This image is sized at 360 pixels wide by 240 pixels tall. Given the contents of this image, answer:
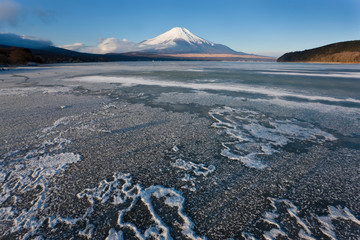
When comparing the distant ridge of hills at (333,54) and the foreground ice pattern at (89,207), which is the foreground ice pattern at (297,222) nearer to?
the foreground ice pattern at (89,207)

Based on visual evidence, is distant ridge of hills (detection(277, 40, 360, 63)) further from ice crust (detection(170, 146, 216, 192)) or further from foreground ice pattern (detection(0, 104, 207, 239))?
foreground ice pattern (detection(0, 104, 207, 239))

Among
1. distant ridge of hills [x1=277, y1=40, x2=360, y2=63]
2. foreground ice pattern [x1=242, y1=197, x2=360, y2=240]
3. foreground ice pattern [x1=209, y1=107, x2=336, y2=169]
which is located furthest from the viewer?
distant ridge of hills [x1=277, y1=40, x2=360, y2=63]

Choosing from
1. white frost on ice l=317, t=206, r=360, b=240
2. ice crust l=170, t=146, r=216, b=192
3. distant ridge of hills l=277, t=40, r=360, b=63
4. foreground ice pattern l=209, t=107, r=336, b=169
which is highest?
distant ridge of hills l=277, t=40, r=360, b=63

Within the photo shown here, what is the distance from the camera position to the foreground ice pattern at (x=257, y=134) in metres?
2.83

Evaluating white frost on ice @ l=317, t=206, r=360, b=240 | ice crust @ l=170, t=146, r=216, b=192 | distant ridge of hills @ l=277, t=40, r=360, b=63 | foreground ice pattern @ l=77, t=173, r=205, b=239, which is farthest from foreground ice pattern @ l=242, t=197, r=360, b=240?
distant ridge of hills @ l=277, t=40, r=360, b=63

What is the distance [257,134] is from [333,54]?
100599 mm

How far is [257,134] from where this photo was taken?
3.50 m

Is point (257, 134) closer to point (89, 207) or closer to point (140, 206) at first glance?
point (140, 206)

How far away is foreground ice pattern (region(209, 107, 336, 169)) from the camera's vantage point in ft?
9.29

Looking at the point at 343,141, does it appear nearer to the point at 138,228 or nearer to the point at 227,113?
the point at 227,113

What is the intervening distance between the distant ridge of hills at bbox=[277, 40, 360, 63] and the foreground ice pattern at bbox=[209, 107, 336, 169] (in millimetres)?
84977

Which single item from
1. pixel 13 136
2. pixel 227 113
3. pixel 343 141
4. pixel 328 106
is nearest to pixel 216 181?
pixel 343 141

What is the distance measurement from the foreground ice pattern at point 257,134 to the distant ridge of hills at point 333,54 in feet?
279

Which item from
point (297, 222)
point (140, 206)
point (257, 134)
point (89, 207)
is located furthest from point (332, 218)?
point (89, 207)
